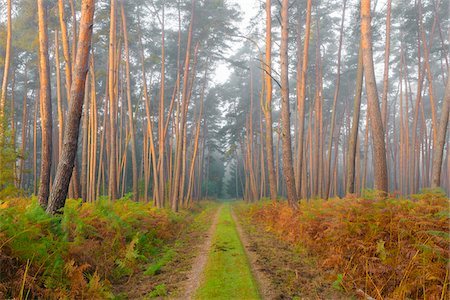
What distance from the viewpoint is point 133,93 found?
1077 inches

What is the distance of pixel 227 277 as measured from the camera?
5727 mm

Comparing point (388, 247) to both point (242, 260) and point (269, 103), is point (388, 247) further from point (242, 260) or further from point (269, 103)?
point (269, 103)

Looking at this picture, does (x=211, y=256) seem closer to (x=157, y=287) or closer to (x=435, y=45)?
(x=157, y=287)

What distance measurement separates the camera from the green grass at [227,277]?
4.90 m

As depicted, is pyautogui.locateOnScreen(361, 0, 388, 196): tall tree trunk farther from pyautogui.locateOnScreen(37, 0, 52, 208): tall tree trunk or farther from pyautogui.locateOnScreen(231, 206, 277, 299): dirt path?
pyautogui.locateOnScreen(37, 0, 52, 208): tall tree trunk

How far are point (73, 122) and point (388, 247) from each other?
7111mm

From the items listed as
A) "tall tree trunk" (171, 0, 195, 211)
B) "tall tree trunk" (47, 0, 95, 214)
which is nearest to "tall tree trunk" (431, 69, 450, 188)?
"tall tree trunk" (47, 0, 95, 214)

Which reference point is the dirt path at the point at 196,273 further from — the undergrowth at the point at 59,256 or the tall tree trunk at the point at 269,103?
the tall tree trunk at the point at 269,103

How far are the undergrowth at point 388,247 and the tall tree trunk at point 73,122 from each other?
5836mm

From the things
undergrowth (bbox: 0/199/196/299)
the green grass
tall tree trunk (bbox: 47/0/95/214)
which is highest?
tall tree trunk (bbox: 47/0/95/214)

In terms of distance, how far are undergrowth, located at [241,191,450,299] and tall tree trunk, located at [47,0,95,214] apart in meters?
5.84

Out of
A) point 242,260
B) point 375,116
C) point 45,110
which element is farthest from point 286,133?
point 45,110

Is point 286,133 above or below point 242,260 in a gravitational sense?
above

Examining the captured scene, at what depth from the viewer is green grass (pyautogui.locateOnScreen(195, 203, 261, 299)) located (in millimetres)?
4902
